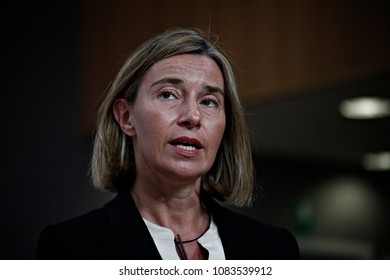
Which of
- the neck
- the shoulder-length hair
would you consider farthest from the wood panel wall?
the neck

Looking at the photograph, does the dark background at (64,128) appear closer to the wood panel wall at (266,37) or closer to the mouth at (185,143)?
the wood panel wall at (266,37)

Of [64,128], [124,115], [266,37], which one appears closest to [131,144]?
[124,115]

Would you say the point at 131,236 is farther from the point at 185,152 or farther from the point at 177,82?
the point at 177,82

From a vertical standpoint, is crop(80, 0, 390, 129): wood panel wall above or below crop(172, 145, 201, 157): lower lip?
above

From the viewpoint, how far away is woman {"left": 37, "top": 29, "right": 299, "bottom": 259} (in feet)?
3.48

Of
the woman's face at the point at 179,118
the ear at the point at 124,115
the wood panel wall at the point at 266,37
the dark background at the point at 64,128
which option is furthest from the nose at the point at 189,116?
the wood panel wall at the point at 266,37

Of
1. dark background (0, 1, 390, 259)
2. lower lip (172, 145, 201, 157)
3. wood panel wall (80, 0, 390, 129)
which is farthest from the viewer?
wood panel wall (80, 0, 390, 129)

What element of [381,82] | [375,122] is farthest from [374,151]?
[381,82]

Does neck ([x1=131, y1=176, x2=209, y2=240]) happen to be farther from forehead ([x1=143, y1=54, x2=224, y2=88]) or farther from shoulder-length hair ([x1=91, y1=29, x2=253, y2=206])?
forehead ([x1=143, y1=54, x2=224, y2=88])

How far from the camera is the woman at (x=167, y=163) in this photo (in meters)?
1.06

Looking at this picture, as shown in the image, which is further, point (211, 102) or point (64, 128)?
point (64, 128)

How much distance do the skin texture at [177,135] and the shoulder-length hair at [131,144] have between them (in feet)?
0.06

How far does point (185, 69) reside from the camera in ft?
3.57

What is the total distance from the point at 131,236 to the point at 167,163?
0.14 m
